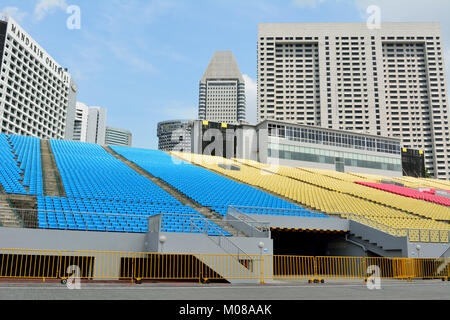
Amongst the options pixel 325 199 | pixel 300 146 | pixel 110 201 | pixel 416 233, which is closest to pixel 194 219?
pixel 110 201

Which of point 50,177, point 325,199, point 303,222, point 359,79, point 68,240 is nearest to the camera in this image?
point 68,240

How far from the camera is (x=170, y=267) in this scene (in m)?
12.2

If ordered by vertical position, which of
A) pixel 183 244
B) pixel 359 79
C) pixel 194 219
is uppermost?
pixel 359 79

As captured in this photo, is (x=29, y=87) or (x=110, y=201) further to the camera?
(x=29, y=87)

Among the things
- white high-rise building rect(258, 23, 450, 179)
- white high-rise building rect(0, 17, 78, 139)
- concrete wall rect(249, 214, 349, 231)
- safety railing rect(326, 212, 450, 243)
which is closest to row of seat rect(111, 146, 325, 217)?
concrete wall rect(249, 214, 349, 231)

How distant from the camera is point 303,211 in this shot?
21.4 metres

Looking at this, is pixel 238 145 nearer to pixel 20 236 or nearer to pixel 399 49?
pixel 20 236

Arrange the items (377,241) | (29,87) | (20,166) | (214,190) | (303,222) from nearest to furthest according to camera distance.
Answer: (377,241) → (303,222) → (20,166) → (214,190) → (29,87)

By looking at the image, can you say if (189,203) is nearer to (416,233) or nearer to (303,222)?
(303,222)

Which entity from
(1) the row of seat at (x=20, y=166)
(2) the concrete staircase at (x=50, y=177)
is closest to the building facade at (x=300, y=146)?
(1) the row of seat at (x=20, y=166)

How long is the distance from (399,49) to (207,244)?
15566cm

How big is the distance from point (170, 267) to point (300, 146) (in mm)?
41402

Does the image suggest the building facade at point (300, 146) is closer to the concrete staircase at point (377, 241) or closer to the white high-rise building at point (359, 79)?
the concrete staircase at point (377, 241)
